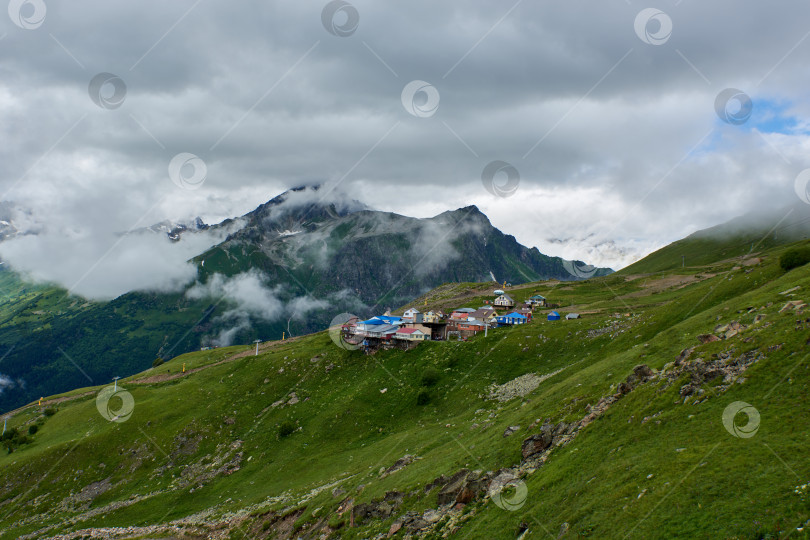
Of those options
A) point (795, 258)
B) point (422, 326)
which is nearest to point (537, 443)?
point (795, 258)

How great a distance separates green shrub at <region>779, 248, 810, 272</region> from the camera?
5544 cm

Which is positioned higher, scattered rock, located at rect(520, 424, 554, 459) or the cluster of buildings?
the cluster of buildings

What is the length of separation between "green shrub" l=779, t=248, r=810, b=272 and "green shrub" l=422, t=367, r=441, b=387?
52427mm

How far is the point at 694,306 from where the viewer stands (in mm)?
60781

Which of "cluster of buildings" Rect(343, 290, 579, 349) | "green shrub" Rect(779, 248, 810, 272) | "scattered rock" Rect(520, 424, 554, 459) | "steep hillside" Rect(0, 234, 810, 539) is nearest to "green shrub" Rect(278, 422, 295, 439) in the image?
"steep hillside" Rect(0, 234, 810, 539)

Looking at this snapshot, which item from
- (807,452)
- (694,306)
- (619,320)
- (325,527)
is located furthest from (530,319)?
(807,452)

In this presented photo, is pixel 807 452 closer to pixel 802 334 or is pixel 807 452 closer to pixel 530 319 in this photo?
pixel 802 334

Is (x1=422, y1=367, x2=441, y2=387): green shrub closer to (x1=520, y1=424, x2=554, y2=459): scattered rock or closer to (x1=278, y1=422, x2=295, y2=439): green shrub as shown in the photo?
(x1=278, y1=422, x2=295, y2=439): green shrub

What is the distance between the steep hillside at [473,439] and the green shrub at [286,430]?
0.58 feet

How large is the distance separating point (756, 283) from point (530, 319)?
6524cm

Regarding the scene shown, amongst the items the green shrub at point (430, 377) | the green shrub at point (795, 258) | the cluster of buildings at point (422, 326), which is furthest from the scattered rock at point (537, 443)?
the cluster of buildings at point (422, 326)

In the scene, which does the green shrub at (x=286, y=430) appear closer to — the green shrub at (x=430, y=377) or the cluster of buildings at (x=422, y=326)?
the green shrub at (x=430, y=377)

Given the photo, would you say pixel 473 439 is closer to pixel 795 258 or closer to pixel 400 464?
pixel 400 464

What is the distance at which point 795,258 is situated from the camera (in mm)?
55844
